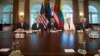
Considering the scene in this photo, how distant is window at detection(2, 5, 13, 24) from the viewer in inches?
508

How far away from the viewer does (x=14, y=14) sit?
11.5 meters

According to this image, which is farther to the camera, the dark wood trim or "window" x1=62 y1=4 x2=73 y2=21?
"window" x1=62 y1=4 x2=73 y2=21

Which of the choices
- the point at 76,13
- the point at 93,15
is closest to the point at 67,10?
the point at 76,13

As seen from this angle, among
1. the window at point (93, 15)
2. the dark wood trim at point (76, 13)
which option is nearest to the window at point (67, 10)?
the dark wood trim at point (76, 13)

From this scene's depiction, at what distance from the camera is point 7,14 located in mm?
13070

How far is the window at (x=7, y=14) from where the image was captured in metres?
12.9

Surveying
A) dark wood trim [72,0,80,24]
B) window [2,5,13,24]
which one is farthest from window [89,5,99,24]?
window [2,5,13,24]

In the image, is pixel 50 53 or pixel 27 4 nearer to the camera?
pixel 50 53

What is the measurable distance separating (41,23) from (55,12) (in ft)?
5.72

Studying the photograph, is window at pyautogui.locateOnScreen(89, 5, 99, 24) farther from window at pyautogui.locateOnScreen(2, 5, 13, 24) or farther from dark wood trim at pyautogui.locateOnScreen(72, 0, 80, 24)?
window at pyautogui.locateOnScreen(2, 5, 13, 24)

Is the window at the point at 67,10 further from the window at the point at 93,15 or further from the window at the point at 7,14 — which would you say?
the window at the point at 7,14

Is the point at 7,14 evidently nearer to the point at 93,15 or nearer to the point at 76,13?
the point at 76,13

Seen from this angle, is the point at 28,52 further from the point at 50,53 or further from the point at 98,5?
the point at 98,5

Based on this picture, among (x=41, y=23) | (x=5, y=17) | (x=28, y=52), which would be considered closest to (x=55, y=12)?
(x=41, y=23)
